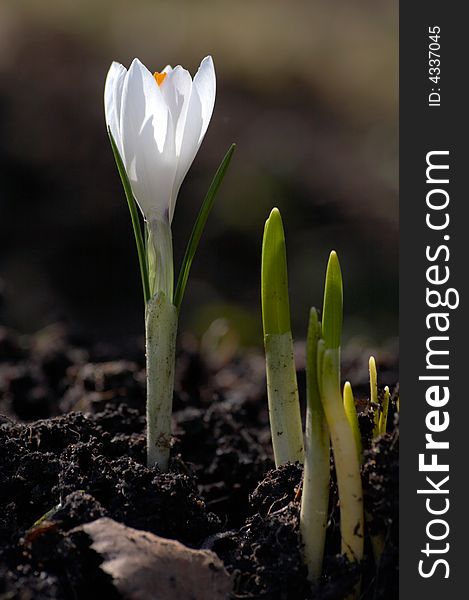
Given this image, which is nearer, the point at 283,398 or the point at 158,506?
the point at 158,506

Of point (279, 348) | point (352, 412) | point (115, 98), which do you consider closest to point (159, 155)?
point (115, 98)

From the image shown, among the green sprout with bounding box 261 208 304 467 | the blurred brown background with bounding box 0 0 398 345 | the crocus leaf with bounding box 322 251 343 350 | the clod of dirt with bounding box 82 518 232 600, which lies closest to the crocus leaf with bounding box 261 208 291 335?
the green sprout with bounding box 261 208 304 467

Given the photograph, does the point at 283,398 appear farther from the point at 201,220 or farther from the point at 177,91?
the point at 177,91

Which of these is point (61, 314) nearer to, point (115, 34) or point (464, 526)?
point (464, 526)

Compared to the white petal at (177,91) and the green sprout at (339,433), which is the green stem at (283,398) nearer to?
the green sprout at (339,433)

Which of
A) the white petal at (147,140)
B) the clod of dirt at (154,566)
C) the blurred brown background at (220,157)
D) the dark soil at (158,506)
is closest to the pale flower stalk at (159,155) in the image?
the white petal at (147,140)

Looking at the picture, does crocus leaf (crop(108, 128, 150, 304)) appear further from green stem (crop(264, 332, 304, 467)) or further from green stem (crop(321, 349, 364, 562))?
green stem (crop(321, 349, 364, 562))
